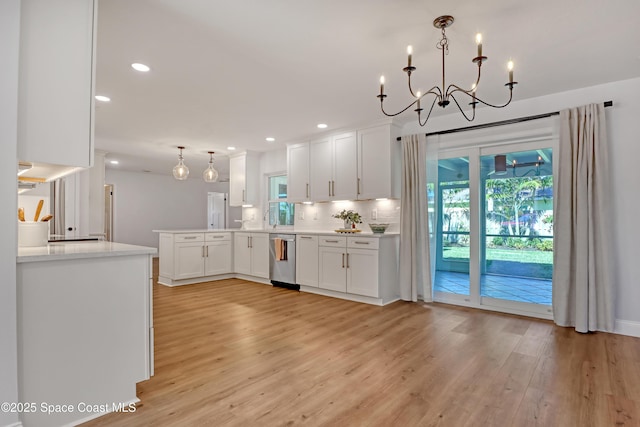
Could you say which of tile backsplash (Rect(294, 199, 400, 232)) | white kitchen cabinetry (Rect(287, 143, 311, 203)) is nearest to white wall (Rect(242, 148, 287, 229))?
white kitchen cabinetry (Rect(287, 143, 311, 203))

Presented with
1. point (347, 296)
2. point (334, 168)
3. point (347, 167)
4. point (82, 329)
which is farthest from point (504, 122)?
point (82, 329)

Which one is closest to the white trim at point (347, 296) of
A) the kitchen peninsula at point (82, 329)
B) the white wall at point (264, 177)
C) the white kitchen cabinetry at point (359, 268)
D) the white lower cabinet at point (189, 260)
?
the white kitchen cabinetry at point (359, 268)

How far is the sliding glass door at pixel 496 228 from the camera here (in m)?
3.82

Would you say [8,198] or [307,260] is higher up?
[8,198]

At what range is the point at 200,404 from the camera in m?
1.99

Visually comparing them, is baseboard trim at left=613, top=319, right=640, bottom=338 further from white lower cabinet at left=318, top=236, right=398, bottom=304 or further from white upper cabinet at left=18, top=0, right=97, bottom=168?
white upper cabinet at left=18, top=0, right=97, bottom=168

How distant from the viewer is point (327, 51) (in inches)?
107

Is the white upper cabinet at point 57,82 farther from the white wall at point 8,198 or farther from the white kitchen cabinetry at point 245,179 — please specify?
the white kitchen cabinetry at point 245,179

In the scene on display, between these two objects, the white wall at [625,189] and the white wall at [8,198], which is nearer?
the white wall at [8,198]

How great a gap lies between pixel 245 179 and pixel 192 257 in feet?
6.06

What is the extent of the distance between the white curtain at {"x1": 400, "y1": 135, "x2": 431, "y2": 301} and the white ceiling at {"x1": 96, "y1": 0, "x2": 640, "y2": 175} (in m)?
0.70

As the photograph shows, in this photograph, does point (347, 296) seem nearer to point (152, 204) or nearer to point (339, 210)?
point (339, 210)

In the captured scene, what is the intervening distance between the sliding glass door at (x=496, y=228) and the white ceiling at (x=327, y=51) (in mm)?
741

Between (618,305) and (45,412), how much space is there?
460 cm
